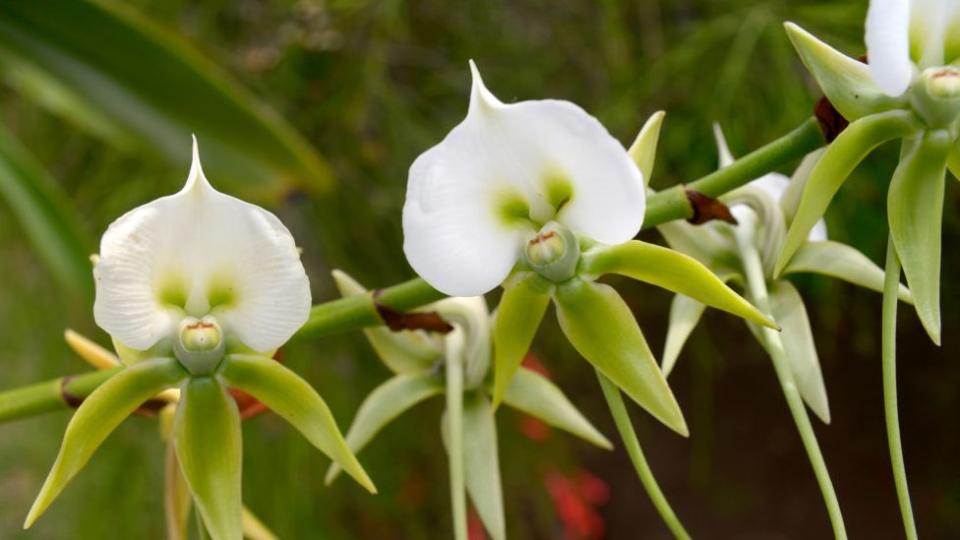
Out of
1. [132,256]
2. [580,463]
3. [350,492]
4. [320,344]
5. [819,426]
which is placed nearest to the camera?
[132,256]

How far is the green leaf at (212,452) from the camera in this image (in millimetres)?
291

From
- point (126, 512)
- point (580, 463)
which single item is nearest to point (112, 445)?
point (126, 512)

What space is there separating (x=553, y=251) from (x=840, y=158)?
9 centimetres

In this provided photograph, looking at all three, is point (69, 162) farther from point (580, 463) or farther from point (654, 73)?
point (580, 463)

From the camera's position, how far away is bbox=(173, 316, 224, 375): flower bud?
0.96 ft

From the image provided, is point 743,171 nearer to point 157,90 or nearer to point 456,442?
point 456,442

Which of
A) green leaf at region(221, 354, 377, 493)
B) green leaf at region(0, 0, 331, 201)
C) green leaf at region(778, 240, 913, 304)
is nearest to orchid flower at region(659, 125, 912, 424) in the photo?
green leaf at region(778, 240, 913, 304)

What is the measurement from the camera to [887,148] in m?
0.88

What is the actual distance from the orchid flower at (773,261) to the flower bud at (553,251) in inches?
2.1

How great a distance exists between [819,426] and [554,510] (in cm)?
36

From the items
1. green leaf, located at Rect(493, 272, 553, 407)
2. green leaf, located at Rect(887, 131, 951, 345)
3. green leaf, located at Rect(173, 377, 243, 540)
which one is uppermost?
green leaf, located at Rect(887, 131, 951, 345)

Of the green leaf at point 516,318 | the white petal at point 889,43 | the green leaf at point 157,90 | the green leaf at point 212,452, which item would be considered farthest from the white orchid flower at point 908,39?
the green leaf at point 157,90

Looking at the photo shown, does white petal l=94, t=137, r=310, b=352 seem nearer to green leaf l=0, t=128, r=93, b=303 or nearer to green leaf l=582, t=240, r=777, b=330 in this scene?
green leaf l=582, t=240, r=777, b=330

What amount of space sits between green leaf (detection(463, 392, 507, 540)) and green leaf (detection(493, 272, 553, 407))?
45mm
